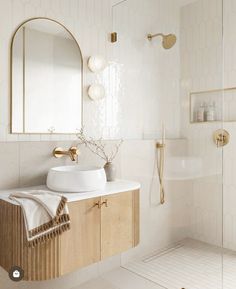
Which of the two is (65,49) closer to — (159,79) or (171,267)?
(159,79)

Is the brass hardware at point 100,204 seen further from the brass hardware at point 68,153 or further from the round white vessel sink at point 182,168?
the round white vessel sink at point 182,168

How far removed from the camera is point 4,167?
1909 millimetres

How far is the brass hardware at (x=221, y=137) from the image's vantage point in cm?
229

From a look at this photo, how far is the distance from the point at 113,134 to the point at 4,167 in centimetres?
97

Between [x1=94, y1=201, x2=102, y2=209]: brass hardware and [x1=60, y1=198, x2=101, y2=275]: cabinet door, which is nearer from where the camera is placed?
[x1=60, y1=198, x2=101, y2=275]: cabinet door

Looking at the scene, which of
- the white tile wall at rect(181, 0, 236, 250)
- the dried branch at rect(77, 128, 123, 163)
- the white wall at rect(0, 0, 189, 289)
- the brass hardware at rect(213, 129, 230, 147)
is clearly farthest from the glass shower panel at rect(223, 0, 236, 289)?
the dried branch at rect(77, 128, 123, 163)

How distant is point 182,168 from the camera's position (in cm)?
243

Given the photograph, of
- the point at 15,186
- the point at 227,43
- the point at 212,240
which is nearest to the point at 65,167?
the point at 15,186

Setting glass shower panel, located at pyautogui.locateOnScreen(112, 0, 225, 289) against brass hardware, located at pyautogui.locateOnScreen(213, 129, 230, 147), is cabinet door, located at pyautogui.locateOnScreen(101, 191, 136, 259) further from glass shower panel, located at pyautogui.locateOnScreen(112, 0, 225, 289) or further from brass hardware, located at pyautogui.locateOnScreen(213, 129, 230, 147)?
brass hardware, located at pyautogui.locateOnScreen(213, 129, 230, 147)

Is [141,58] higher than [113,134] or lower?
higher

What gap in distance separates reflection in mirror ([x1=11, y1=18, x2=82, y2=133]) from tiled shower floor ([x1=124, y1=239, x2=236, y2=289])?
4.18 feet

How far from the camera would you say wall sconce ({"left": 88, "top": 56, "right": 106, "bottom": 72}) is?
7.73 ft

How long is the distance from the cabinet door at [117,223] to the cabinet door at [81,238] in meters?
0.05

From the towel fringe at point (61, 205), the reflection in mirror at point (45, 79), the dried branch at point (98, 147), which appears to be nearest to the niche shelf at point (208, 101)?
the dried branch at point (98, 147)
